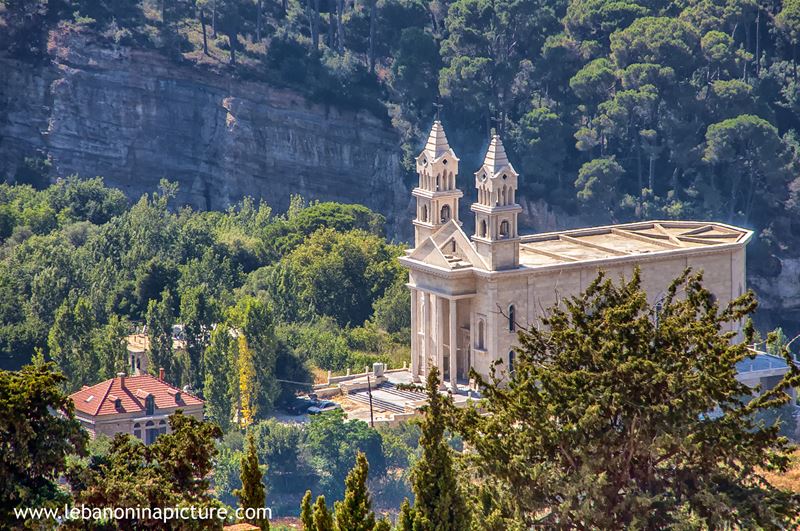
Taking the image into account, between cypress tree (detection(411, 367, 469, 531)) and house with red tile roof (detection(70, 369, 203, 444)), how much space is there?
132ft

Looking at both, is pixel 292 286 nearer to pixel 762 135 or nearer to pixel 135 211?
pixel 135 211

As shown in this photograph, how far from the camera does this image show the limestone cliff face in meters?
136

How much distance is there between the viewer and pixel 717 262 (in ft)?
A: 314

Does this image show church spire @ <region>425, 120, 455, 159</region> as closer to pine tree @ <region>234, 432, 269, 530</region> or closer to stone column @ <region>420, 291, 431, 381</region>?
stone column @ <region>420, 291, 431, 381</region>

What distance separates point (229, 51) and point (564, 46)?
1794 cm

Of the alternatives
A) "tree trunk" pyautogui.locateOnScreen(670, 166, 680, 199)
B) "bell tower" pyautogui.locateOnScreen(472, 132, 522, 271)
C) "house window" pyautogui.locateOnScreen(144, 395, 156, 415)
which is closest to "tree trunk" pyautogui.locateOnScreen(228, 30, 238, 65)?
"tree trunk" pyautogui.locateOnScreen(670, 166, 680, 199)

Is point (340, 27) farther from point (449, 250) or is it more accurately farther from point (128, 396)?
point (128, 396)

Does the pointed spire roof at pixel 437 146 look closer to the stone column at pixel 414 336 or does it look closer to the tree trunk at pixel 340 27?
the stone column at pixel 414 336

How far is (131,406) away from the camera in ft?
292

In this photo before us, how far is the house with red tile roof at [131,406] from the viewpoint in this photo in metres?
88.3

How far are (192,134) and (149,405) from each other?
49.4 m

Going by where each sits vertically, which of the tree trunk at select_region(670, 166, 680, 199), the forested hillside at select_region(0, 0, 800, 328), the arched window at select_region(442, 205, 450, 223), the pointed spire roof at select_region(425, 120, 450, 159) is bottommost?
the arched window at select_region(442, 205, 450, 223)

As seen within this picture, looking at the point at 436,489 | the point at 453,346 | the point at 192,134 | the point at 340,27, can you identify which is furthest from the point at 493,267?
the point at 340,27

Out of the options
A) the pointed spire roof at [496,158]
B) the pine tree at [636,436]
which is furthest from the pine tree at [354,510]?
the pointed spire roof at [496,158]
